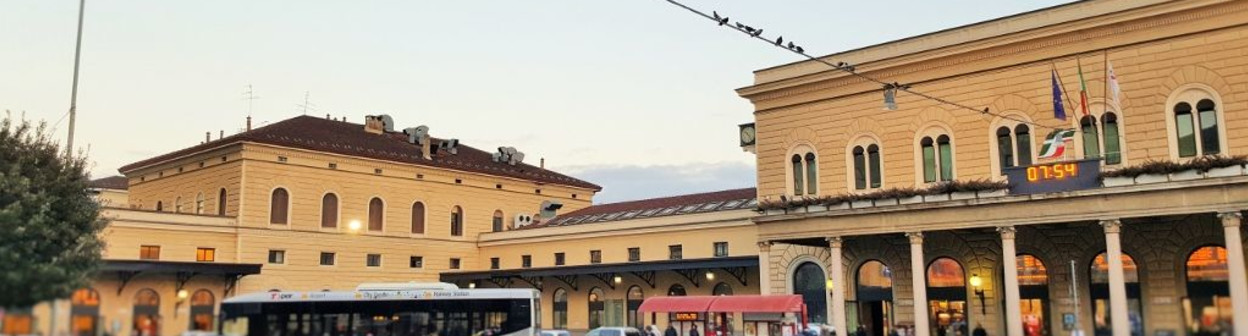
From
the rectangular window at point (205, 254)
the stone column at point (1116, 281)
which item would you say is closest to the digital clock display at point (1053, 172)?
the stone column at point (1116, 281)

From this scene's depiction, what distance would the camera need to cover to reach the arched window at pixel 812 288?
4428cm

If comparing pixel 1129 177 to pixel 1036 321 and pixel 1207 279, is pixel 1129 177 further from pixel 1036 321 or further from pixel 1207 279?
pixel 1036 321

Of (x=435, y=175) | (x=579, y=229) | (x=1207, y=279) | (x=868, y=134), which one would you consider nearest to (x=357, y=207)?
(x=435, y=175)

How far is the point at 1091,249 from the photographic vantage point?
37.0m

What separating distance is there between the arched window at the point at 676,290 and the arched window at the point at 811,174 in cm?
1052

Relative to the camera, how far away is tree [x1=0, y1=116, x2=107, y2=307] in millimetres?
19672

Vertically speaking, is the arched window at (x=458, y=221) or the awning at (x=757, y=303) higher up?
the arched window at (x=458, y=221)

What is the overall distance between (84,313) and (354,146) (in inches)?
1609

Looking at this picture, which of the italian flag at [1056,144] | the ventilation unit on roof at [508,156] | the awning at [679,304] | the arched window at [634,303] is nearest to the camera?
the italian flag at [1056,144]

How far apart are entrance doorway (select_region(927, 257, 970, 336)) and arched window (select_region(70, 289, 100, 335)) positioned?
2896cm

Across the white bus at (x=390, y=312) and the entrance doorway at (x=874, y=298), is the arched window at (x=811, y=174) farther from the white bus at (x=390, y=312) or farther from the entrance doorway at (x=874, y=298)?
the white bus at (x=390, y=312)

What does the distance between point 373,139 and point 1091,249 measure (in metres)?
40.7

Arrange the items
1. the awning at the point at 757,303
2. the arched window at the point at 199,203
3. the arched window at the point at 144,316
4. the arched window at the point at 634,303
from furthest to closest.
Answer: the arched window at the point at 199,203, the arched window at the point at 634,303, the awning at the point at 757,303, the arched window at the point at 144,316

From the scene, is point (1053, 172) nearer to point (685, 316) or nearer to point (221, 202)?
point (685, 316)
